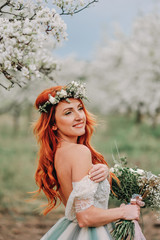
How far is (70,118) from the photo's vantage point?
9.35ft

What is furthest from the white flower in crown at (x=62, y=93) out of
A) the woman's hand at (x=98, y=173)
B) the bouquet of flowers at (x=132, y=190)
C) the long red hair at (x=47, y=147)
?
the bouquet of flowers at (x=132, y=190)

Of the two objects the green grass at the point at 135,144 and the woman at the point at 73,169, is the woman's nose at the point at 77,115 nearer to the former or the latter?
the woman at the point at 73,169

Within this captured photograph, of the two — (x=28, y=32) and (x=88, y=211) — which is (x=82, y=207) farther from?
(x=28, y=32)

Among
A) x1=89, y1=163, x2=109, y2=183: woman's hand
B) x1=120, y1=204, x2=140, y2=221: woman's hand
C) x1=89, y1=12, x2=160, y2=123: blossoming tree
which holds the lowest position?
A: x1=120, y1=204, x2=140, y2=221: woman's hand

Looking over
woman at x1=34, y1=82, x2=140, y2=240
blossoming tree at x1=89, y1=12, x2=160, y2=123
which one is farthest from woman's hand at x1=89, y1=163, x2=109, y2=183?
blossoming tree at x1=89, y1=12, x2=160, y2=123

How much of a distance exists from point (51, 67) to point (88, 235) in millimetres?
2522

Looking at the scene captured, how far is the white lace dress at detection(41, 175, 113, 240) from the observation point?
2541 millimetres

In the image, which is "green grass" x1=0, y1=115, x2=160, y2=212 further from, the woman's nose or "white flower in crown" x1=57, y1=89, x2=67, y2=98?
"white flower in crown" x1=57, y1=89, x2=67, y2=98

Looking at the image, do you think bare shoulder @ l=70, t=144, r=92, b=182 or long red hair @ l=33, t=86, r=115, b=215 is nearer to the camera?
bare shoulder @ l=70, t=144, r=92, b=182

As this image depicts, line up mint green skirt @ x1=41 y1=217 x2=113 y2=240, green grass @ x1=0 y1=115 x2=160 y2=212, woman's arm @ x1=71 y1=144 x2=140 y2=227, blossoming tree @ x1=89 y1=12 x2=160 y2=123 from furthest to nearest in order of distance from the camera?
blossoming tree @ x1=89 y1=12 x2=160 y2=123 < green grass @ x1=0 y1=115 x2=160 y2=212 < mint green skirt @ x1=41 y1=217 x2=113 y2=240 < woman's arm @ x1=71 y1=144 x2=140 y2=227

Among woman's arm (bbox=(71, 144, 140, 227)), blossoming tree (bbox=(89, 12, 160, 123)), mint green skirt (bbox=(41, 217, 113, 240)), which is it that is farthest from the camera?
blossoming tree (bbox=(89, 12, 160, 123))

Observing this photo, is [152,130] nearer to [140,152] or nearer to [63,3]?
[140,152]

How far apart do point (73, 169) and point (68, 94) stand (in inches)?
27.0

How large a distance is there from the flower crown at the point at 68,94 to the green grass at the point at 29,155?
1.14ft
